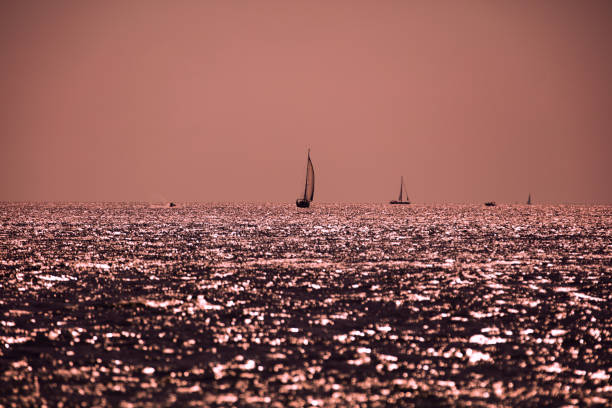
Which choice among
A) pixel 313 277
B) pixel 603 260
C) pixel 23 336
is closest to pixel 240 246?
pixel 313 277

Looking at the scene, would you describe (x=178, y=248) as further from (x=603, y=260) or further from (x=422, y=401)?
(x=422, y=401)

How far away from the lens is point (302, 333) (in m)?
32.8

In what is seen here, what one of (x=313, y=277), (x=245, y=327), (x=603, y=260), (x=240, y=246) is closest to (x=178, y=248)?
(x=240, y=246)

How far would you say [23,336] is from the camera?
3134 cm

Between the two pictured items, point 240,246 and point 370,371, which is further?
point 240,246

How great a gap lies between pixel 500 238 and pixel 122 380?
9909 cm

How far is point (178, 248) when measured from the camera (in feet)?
291

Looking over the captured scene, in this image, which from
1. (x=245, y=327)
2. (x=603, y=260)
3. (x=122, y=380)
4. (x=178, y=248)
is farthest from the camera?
(x=178, y=248)

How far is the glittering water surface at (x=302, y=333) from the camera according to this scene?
23.3 meters

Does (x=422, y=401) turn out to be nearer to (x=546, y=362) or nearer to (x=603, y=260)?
(x=546, y=362)

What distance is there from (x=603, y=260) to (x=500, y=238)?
1619 inches

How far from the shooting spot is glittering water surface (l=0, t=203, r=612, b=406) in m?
23.3

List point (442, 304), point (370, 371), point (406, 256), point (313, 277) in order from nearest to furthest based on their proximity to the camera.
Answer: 1. point (370, 371)
2. point (442, 304)
3. point (313, 277)
4. point (406, 256)

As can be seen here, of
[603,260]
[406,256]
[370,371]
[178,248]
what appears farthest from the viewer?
[178,248]
